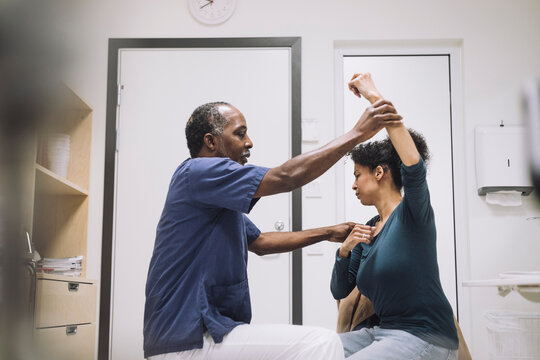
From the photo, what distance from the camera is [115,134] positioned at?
11.4 feet

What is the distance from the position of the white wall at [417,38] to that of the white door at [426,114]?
0.37 ft

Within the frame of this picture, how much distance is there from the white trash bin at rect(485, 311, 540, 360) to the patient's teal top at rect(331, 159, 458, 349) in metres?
0.92

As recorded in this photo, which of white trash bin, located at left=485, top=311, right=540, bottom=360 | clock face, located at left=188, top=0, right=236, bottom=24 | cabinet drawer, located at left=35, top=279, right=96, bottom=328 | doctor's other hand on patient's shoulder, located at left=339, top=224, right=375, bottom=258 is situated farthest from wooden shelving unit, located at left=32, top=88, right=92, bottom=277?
white trash bin, located at left=485, top=311, right=540, bottom=360

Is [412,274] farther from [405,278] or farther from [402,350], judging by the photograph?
[402,350]

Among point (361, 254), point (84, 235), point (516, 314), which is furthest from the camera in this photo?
point (84, 235)

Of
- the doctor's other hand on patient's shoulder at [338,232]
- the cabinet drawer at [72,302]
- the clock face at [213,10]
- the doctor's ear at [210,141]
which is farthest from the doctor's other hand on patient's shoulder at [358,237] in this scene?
the clock face at [213,10]

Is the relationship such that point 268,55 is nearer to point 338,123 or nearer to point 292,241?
point 338,123

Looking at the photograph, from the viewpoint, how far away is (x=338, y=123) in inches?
136

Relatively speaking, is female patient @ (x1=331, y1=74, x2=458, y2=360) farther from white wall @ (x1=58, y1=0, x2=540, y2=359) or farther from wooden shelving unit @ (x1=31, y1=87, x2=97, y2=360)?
white wall @ (x1=58, y1=0, x2=540, y2=359)

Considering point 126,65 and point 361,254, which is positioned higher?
point 126,65

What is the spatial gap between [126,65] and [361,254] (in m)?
2.15

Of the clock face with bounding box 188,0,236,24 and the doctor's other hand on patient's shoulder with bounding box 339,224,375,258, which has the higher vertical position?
the clock face with bounding box 188,0,236,24

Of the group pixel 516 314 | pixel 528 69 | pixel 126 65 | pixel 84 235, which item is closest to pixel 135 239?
pixel 84 235

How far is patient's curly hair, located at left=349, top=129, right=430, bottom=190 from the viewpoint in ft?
6.43
